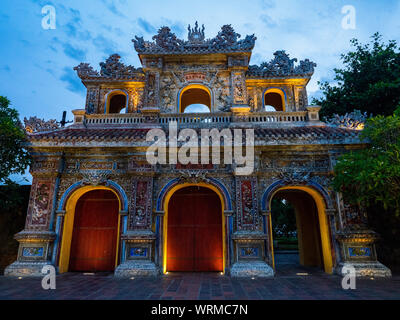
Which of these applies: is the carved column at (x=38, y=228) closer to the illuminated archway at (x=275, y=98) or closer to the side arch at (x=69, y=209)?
the side arch at (x=69, y=209)

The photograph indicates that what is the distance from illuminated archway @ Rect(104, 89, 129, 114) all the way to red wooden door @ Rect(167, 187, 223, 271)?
5.54 metres

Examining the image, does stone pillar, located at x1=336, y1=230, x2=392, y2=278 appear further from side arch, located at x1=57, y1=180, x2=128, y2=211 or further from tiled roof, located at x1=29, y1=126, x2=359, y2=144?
side arch, located at x1=57, y1=180, x2=128, y2=211

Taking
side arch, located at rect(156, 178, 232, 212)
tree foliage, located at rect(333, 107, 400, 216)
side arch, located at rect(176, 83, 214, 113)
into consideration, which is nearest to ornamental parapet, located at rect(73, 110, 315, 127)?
side arch, located at rect(176, 83, 214, 113)

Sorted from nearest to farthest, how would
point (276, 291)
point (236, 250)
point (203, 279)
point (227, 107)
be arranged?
point (276, 291), point (203, 279), point (236, 250), point (227, 107)

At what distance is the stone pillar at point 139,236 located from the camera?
7938 millimetres

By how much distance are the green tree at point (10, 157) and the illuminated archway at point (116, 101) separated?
12.6 feet

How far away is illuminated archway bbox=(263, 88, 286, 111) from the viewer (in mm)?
11867

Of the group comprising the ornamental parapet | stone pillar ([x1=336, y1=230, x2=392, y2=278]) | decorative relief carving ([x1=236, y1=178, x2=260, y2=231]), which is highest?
the ornamental parapet

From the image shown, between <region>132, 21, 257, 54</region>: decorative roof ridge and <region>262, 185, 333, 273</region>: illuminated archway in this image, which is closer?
<region>262, 185, 333, 273</region>: illuminated archway

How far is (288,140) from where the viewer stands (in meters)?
8.88

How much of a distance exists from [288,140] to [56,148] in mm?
8566

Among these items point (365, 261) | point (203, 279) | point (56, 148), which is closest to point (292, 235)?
point (365, 261)

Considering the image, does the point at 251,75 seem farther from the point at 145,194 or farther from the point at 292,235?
the point at 292,235

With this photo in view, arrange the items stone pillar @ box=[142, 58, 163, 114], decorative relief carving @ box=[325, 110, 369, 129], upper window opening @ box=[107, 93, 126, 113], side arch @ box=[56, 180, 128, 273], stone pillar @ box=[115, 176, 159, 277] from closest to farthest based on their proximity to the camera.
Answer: stone pillar @ box=[115, 176, 159, 277]
side arch @ box=[56, 180, 128, 273]
decorative relief carving @ box=[325, 110, 369, 129]
stone pillar @ box=[142, 58, 163, 114]
upper window opening @ box=[107, 93, 126, 113]
